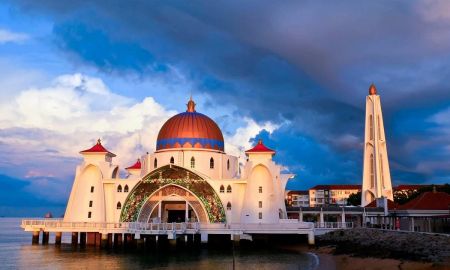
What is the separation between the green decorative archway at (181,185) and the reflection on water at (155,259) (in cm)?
599

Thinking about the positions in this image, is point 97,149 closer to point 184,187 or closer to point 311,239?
point 184,187

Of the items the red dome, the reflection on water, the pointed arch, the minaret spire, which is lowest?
the reflection on water

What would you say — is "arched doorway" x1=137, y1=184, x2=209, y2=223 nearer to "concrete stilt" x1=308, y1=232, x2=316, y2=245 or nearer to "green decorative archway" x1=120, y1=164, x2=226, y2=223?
"green decorative archway" x1=120, y1=164, x2=226, y2=223

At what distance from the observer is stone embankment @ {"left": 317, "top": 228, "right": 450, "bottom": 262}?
2627 cm

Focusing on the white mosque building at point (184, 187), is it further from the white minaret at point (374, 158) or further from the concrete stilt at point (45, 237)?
the white minaret at point (374, 158)

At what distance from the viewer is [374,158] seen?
5694 cm

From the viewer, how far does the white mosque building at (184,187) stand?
44.7m

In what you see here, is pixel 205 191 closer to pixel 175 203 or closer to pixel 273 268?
pixel 175 203

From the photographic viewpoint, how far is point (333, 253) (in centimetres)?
3441

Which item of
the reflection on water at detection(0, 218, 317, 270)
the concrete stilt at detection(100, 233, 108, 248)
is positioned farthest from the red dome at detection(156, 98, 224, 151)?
the reflection on water at detection(0, 218, 317, 270)

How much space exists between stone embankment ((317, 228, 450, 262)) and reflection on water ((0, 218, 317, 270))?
358cm

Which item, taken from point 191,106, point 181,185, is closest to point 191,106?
point 191,106

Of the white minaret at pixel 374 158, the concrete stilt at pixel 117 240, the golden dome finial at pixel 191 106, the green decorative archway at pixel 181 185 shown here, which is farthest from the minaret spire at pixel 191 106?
the white minaret at pixel 374 158

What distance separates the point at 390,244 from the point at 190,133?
2290 centimetres
